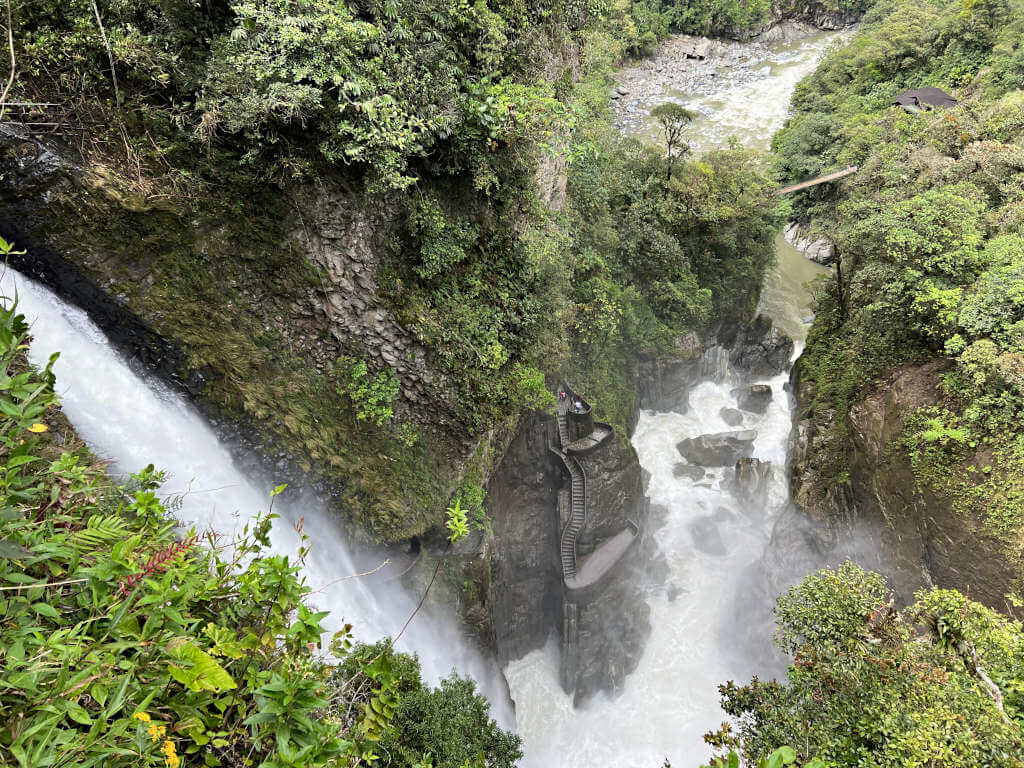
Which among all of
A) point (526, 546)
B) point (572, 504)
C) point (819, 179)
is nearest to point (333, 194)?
point (572, 504)

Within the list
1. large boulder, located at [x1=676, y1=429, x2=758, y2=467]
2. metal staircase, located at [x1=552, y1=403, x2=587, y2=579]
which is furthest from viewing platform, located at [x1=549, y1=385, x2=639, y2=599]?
large boulder, located at [x1=676, y1=429, x2=758, y2=467]

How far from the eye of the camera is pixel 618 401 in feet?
53.4

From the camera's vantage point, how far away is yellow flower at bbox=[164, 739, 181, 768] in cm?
185

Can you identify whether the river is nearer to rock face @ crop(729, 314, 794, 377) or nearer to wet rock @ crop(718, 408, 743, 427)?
wet rock @ crop(718, 408, 743, 427)

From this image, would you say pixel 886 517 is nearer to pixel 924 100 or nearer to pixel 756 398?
pixel 756 398

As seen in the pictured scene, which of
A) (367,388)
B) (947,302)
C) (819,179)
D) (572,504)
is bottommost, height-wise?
(572,504)

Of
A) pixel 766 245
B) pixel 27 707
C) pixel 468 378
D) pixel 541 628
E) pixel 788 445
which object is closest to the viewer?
pixel 27 707

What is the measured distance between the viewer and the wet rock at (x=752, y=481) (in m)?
16.0

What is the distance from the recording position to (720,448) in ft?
57.3

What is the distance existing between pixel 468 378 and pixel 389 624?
17.4 ft

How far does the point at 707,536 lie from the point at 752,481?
2572 mm

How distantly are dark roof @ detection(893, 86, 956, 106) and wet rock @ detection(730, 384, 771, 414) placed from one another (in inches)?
638

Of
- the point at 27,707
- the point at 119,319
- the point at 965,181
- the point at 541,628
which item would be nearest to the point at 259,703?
the point at 27,707

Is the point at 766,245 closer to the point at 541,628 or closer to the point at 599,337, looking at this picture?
the point at 599,337
